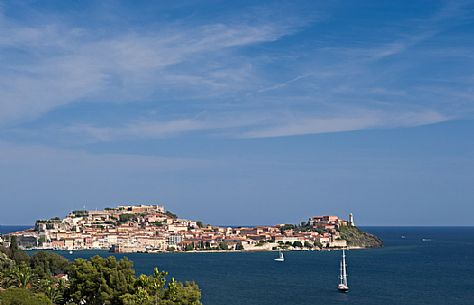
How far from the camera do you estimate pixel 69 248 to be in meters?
86.6

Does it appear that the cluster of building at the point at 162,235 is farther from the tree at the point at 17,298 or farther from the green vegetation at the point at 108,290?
the tree at the point at 17,298

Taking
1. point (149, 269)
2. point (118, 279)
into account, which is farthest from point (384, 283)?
point (118, 279)

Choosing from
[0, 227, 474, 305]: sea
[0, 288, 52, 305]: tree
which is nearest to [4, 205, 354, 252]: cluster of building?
[0, 227, 474, 305]: sea

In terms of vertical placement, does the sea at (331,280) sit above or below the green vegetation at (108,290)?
below

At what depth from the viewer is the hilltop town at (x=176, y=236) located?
8656 cm

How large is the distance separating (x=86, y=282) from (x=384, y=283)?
25507mm

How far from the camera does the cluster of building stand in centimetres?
8650

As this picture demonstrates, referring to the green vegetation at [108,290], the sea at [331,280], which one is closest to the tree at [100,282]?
the green vegetation at [108,290]

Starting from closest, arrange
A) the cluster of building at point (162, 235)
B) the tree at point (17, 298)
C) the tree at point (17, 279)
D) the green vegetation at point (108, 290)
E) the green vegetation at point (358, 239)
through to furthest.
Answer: the tree at point (17, 298), the green vegetation at point (108, 290), the tree at point (17, 279), the cluster of building at point (162, 235), the green vegetation at point (358, 239)

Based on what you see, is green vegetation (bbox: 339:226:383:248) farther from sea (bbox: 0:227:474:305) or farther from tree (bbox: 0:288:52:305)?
tree (bbox: 0:288:52:305)

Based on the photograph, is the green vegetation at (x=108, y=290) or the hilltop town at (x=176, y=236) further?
the hilltop town at (x=176, y=236)

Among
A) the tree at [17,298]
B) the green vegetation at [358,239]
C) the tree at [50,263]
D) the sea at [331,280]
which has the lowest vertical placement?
the sea at [331,280]

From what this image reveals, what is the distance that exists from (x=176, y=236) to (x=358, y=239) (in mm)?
24645

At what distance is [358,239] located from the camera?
9294cm
